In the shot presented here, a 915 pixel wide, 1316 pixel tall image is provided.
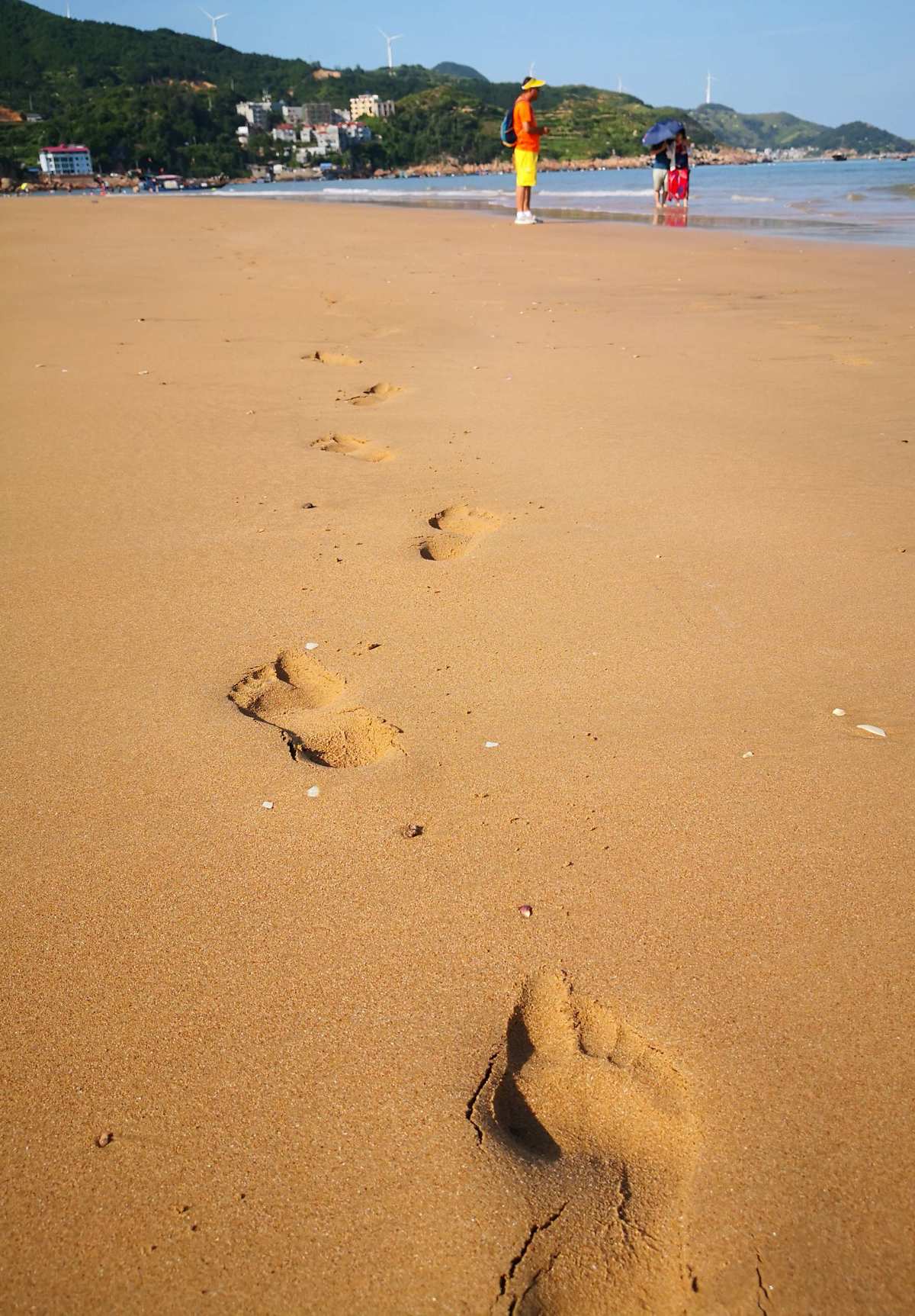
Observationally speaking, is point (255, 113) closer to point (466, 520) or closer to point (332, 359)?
point (332, 359)

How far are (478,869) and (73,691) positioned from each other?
38.9 inches

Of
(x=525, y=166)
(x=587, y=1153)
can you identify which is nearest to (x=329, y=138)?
(x=525, y=166)

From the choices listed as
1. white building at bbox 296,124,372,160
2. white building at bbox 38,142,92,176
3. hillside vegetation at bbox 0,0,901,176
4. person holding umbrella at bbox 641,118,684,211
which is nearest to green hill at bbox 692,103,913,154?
hillside vegetation at bbox 0,0,901,176

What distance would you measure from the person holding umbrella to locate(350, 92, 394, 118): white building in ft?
210

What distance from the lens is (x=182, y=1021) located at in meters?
1.14

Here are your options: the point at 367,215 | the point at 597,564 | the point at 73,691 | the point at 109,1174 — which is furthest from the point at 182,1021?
the point at 367,215

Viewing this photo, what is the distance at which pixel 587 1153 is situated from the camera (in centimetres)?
102

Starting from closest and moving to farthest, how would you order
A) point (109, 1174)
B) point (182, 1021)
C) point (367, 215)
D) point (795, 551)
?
point (109, 1174) < point (182, 1021) < point (795, 551) < point (367, 215)

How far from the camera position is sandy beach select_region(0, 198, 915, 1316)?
921 millimetres

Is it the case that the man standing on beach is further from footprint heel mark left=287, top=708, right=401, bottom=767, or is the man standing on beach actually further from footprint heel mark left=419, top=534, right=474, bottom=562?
footprint heel mark left=287, top=708, right=401, bottom=767

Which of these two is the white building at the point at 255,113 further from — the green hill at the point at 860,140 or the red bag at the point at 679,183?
the green hill at the point at 860,140

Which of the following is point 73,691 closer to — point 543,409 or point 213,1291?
point 213,1291

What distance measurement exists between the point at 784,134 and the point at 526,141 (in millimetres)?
196582

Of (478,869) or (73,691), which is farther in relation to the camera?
(73,691)
